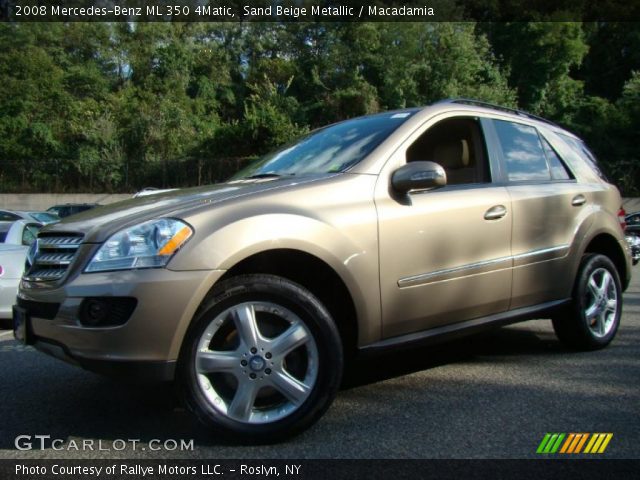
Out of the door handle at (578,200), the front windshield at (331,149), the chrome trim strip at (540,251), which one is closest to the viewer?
the front windshield at (331,149)

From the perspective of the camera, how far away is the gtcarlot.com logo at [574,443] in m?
2.65

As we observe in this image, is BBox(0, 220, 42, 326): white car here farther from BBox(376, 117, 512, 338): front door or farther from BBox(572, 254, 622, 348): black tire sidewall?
BBox(572, 254, 622, 348): black tire sidewall

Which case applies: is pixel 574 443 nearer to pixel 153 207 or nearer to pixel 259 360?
pixel 259 360

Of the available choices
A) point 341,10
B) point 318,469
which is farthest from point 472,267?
point 341,10

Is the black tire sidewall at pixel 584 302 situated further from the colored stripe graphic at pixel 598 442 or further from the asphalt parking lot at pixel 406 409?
the colored stripe graphic at pixel 598 442

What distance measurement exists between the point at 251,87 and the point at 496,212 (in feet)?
139

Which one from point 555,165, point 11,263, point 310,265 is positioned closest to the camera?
point 310,265

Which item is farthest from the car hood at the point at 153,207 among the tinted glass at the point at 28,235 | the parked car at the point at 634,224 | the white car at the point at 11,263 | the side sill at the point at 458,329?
the parked car at the point at 634,224

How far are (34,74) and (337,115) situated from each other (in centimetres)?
2292

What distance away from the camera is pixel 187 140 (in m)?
37.6

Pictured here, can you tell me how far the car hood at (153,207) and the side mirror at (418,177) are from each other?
1.35 feet

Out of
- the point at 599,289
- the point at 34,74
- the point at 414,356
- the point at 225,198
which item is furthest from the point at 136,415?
the point at 34,74

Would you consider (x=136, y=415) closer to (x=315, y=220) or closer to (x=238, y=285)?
(x=238, y=285)

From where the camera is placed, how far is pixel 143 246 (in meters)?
2.58
